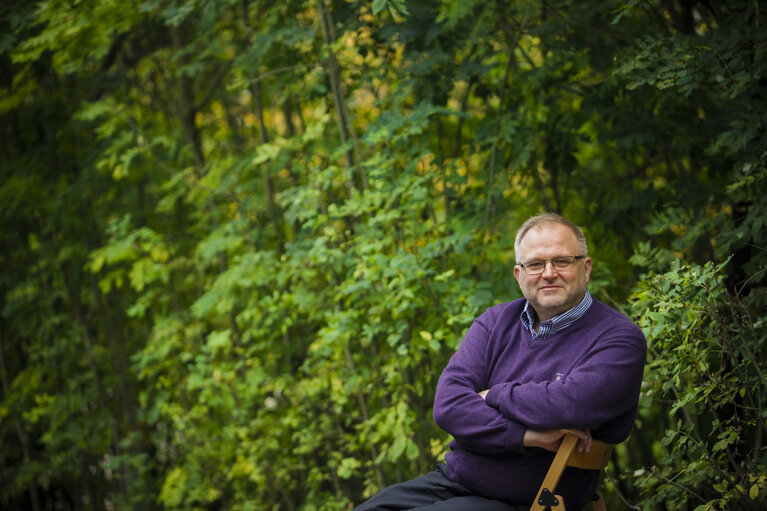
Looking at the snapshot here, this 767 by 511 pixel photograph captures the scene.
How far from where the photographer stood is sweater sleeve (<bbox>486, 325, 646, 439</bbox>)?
1852mm

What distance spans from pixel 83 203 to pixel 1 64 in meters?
1.33

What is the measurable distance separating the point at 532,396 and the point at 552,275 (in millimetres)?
374

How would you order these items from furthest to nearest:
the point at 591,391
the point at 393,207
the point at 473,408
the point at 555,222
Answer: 1. the point at 393,207
2. the point at 555,222
3. the point at 473,408
4. the point at 591,391

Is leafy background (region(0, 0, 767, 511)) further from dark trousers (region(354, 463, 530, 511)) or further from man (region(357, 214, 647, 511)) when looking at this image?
dark trousers (region(354, 463, 530, 511))

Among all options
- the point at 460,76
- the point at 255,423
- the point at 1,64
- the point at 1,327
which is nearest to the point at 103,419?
the point at 1,327

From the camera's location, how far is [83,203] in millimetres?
5750

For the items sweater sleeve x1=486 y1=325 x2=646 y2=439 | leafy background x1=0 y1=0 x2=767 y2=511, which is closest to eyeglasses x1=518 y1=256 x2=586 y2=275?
sweater sleeve x1=486 y1=325 x2=646 y2=439

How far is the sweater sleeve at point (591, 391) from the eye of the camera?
1.85 m

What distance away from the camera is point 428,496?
2.18 meters

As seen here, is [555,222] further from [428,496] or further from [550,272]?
[428,496]

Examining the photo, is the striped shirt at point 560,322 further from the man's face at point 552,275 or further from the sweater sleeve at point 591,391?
the sweater sleeve at point 591,391

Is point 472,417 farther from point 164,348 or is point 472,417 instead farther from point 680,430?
point 164,348

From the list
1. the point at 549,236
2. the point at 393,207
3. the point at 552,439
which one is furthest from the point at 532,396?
the point at 393,207

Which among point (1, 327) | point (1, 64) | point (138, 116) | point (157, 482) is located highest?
point (1, 64)
